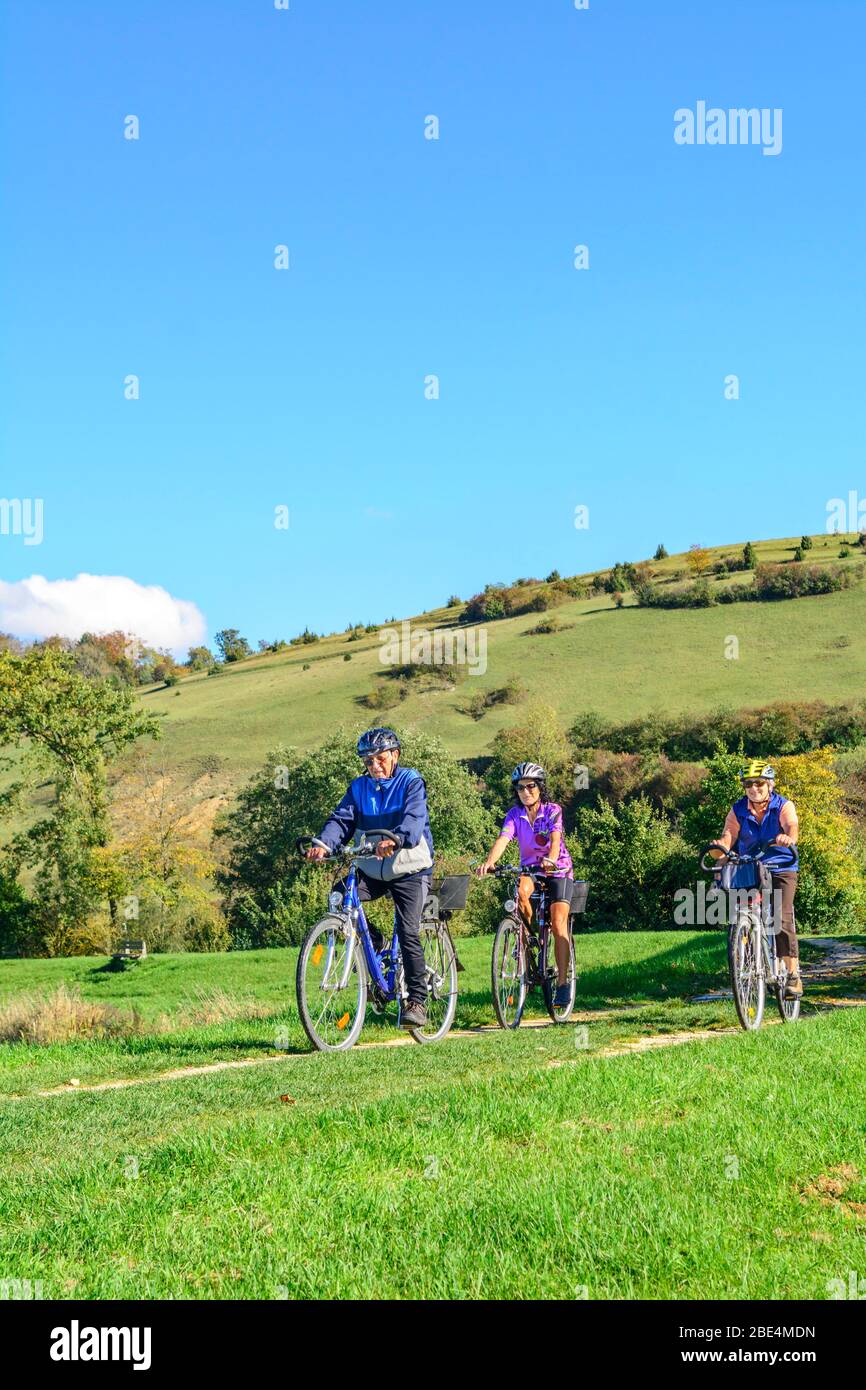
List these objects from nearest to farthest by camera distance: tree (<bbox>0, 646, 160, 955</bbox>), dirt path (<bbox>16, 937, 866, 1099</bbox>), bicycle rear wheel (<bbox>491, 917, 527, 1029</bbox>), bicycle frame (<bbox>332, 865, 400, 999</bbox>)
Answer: dirt path (<bbox>16, 937, 866, 1099</bbox>) < bicycle frame (<bbox>332, 865, 400, 999</bbox>) < bicycle rear wheel (<bbox>491, 917, 527, 1029</bbox>) < tree (<bbox>0, 646, 160, 955</bbox>)

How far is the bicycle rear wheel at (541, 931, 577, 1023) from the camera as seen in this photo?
39.1ft

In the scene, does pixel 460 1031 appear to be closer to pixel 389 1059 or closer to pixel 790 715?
pixel 389 1059

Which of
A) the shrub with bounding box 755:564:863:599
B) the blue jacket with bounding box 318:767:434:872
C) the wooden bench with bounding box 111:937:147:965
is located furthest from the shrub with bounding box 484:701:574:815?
the blue jacket with bounding box 318:767:434:872

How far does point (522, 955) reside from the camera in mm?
11695

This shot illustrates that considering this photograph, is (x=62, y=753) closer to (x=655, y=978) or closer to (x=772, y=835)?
(x=655, y=978)

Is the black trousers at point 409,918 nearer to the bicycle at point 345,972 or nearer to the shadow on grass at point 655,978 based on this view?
the bicycle at point 345,972

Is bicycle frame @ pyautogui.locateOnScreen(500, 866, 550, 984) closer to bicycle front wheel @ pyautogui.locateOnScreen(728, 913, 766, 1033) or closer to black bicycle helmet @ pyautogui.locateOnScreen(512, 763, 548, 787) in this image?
black bicycle helmet @ pyautogui.locateOnScreen(512, 763, 548, 787)

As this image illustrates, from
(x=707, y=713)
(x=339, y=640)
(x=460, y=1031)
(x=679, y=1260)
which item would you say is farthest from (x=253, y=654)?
(x=679, y=1260)

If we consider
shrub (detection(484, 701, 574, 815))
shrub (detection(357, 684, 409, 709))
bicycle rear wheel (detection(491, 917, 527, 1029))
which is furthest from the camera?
shrub (detection(357, 684, 409, 709))

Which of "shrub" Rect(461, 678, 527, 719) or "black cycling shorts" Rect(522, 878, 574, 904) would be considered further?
"shrub" Rect(461, 678, 527, 719)

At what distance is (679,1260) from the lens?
4109 mm

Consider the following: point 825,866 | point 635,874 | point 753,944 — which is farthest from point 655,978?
point 635,874

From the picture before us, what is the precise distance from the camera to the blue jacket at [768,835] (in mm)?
11641
